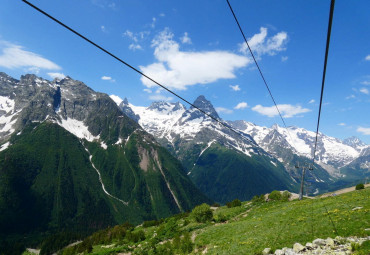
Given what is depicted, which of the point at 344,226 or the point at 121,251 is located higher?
the point at 344,226

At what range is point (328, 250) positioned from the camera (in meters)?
20.8

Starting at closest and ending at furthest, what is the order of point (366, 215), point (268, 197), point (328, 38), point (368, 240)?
point (328, 38) < point (368, 240) < point (366, 215) < point (268, 197)

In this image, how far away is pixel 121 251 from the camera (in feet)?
154

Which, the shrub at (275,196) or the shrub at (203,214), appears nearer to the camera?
the shrub at (203,214)

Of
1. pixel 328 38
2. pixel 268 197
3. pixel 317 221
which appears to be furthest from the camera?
pixel 268 197

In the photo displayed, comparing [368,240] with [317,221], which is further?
[317,221]

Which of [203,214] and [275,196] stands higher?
[275,196]

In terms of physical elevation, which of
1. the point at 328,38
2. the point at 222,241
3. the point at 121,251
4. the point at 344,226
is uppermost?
the point at 328,38

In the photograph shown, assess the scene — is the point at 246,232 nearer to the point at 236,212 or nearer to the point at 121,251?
the point at 121,251

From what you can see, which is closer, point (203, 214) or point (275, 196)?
point (203, 214)

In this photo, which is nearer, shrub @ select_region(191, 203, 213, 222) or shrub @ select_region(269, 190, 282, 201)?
shrub @ select_region(191, 203, 213, 222)

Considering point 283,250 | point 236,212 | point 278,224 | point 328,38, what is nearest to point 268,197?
point 236,212

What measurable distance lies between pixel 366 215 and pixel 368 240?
980 cm

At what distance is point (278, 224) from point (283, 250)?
1328cm
